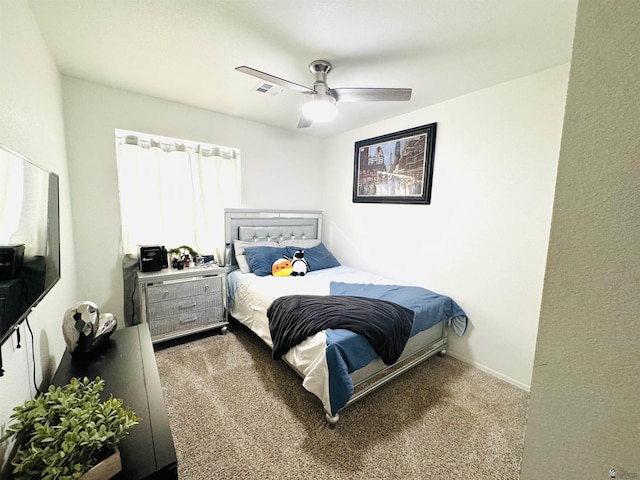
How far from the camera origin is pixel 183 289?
2.59 m

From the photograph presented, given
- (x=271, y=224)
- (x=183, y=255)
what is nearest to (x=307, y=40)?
(x=271, y=224)

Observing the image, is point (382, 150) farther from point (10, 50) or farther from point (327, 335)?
point (10, 50)

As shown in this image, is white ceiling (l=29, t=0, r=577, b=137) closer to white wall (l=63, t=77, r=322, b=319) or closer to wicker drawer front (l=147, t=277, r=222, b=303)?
white wall (l=63, t=77, r=322, b=319)

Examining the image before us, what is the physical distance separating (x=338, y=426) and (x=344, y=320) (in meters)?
0.65

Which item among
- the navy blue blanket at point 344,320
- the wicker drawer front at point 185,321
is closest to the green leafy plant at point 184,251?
the wicker drawer front at point 185,321

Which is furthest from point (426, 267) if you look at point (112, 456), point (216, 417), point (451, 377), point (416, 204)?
point (112, 456)

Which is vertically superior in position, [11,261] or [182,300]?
[11,261]

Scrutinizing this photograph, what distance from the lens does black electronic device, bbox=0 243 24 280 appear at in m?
0.77

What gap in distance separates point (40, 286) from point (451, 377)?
106 inches

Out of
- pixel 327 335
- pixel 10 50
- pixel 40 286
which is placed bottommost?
pixel 327 335

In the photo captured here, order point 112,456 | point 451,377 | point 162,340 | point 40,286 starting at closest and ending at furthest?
point 112,456 < point 40,286 < point 451,377 < point 162,340

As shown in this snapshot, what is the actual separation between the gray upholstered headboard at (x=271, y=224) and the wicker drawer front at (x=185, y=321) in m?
0.85

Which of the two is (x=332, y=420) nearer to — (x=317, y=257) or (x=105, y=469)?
(x=105, y=469)

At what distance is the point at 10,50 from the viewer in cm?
119
